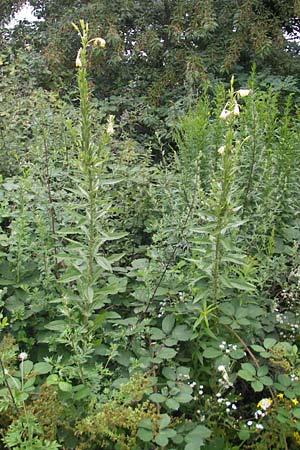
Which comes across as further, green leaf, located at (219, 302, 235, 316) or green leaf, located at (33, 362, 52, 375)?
green leaf, located at (219, 302, 235, 316)

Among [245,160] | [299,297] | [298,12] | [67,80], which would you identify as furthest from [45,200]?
[298,12]

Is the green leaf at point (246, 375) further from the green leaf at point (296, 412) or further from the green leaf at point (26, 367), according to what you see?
the green leaf at point (26, 367)

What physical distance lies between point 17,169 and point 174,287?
1.32 meters

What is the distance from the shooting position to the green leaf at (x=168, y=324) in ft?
5.87

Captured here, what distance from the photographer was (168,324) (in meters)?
1.80

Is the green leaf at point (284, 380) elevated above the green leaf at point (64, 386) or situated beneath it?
situated beneath

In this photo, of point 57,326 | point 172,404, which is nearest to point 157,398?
point 172,404

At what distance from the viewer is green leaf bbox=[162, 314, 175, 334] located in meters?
1.79

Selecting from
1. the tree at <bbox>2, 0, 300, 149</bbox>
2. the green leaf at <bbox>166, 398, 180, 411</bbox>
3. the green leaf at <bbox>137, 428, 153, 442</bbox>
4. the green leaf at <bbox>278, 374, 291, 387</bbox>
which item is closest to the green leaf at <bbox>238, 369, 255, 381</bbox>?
the green leaf at <bbox>278, 374, 291, 387</bbox>

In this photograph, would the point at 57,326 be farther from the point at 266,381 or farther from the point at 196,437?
the point at 266,381

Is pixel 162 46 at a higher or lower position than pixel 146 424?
higher

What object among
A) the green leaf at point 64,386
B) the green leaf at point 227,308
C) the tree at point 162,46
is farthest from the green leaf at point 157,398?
the tree at point 162,46

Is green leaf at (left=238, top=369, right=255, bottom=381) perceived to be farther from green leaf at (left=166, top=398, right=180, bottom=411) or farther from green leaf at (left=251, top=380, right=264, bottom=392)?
Result: green leaf at (left=166, top=398, right=180, bottom=411)

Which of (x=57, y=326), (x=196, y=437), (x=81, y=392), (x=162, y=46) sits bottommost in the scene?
(x=196, y=437)
